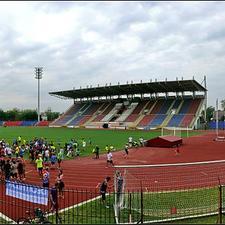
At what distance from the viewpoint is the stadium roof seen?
7257cm

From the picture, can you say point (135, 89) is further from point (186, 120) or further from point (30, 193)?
point (30, 193)

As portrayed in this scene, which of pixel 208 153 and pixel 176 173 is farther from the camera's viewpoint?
pixel 208 153

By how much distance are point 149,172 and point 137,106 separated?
228ft

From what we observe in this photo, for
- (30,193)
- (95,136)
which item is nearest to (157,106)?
(95,136)

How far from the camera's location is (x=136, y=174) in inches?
625

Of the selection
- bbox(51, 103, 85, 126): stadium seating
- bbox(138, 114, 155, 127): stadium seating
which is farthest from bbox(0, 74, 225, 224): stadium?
bbox(51, 103, 85, 126): stadium seating

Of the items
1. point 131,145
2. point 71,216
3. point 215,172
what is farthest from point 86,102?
point 71,216

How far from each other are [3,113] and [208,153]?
372 feet

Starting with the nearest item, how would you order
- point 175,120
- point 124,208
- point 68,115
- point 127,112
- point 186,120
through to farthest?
point 124,208, point 186,120, point 175,120, point 127,112, point 68,115

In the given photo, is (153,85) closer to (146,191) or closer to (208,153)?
(208,153)

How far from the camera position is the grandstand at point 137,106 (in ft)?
242

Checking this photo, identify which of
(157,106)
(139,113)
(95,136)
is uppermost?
(157,106)

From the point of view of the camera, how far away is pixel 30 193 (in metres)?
12.5

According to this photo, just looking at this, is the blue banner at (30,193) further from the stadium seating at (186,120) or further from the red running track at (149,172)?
the stadium seating at (186,120)
